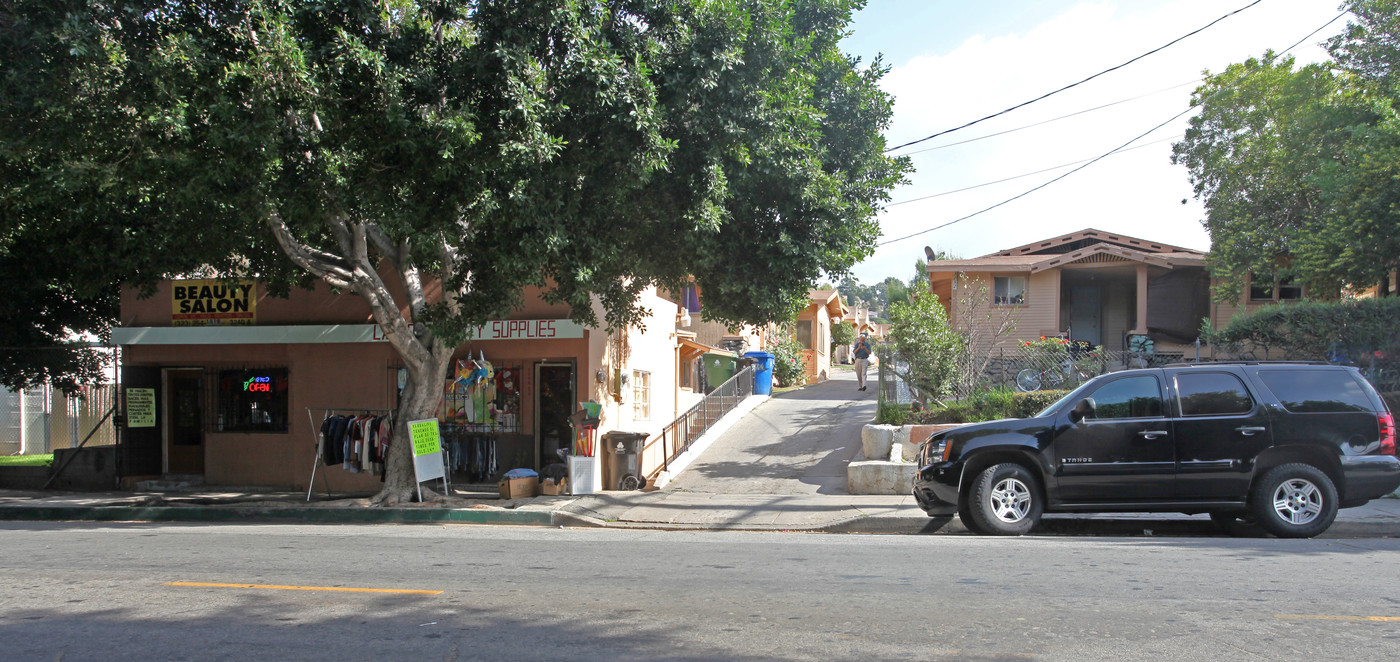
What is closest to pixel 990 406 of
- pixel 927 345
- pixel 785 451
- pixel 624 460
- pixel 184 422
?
pixel 927 345

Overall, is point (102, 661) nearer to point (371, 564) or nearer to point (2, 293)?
point (371, 564)

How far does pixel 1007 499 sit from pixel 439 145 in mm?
7477

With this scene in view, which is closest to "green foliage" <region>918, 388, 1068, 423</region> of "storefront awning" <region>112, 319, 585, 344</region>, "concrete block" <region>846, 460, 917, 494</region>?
"concrete block" <region>846, 460, 917, 494</region>

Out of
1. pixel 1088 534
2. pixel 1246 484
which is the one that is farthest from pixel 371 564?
pixel 1246 484

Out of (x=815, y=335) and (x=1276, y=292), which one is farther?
(x=815, y=335)

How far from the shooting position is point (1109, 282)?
1050 inches

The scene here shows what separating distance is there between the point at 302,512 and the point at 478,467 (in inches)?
130

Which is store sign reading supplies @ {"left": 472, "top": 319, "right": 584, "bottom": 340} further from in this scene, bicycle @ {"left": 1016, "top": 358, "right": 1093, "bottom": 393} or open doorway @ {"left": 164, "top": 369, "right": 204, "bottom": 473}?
bicycle @ {"left": 1016, "top": 358, "right": 1093, "bottom": 393}

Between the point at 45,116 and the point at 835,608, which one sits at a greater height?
the point at 45,116

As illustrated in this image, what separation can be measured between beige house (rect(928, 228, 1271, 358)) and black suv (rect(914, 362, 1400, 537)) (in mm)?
13899

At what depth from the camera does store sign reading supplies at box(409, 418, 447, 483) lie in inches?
499

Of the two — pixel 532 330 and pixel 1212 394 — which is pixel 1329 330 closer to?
pixel 1212 394

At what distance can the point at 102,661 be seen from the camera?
192 inches

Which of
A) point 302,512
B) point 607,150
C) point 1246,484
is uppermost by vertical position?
point 607,150
